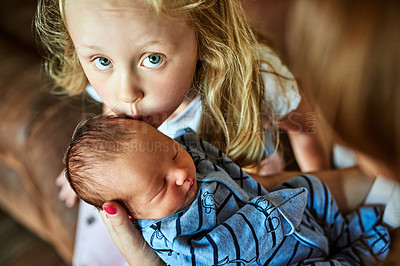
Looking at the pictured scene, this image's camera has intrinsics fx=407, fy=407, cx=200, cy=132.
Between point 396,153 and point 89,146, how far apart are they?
0.43 m

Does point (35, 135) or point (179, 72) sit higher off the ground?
point (179, 72)

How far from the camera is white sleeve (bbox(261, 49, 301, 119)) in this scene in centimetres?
83

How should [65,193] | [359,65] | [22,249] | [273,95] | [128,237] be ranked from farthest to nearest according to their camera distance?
[22,249] → [65,193] → [273,95] → [128,237] → [359,65]

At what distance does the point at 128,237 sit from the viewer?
25.4 inches

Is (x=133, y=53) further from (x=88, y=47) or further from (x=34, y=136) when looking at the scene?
(x=34, y=136)

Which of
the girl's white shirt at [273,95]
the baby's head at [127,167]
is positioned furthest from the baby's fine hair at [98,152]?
the girl's white shirt at [273,95]

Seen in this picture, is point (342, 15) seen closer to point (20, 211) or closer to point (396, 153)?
point (396, 153)

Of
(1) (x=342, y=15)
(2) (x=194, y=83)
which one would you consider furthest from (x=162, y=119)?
(1) (x=342, y=15)

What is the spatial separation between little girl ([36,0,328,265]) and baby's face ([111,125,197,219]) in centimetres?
5

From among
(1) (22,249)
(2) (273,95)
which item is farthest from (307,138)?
(1) (22,249)

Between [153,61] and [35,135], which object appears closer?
[153,61]

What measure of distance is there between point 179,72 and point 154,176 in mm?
160

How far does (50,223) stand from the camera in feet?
3.73

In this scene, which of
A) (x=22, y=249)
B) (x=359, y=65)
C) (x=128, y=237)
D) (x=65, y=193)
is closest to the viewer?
(x=359, y=65)
